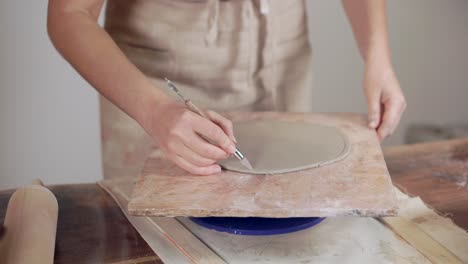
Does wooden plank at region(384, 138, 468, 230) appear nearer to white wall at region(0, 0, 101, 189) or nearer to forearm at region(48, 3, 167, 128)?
forearm at region(48, 3, 167, 128)

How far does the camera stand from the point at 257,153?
36.4 inches

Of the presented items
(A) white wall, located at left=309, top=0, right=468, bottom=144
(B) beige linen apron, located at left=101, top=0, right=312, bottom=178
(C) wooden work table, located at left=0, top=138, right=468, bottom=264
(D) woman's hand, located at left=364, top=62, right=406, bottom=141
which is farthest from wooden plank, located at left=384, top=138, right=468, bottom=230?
(A) white wall, located at left=309, top=0, right=468, bottom=144

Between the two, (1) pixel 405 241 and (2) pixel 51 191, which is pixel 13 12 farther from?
(1) pixel 405 241

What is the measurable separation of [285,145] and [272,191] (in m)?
0.16

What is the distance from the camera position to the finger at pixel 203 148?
2.75ft

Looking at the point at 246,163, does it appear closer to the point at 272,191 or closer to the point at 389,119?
the point at 272,191

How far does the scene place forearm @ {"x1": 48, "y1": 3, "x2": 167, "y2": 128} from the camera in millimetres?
907

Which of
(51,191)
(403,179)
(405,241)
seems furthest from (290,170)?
(51,191)

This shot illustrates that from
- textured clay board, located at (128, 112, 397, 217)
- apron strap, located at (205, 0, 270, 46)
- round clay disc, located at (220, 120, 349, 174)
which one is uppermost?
apron strap, located at (205, 0, 270, 46)

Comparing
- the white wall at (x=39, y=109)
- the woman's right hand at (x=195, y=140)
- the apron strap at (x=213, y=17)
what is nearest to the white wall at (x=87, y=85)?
the white wall at (x=39, y=109)

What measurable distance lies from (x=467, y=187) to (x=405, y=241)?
0.86 feet

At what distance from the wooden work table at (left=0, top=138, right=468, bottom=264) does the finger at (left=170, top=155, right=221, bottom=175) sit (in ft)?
0.42

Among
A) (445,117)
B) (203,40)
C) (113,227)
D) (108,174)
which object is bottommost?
(445,117)

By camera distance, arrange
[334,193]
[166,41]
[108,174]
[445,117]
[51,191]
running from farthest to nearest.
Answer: [445,117] → [108,174] → [166,41] → [51,191] → [334,193]
